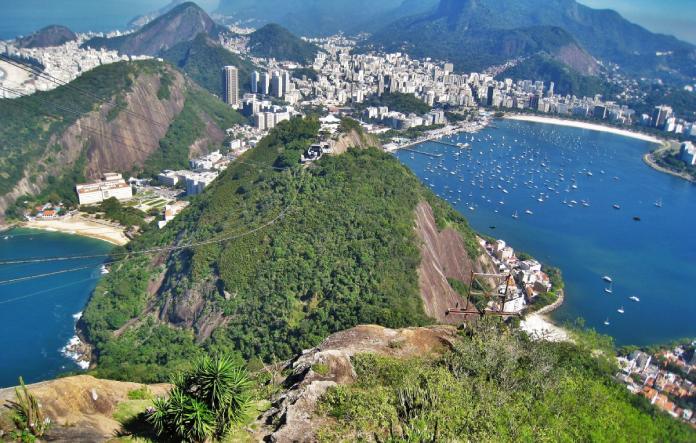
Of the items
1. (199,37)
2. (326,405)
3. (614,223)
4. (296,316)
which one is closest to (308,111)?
(199,37)

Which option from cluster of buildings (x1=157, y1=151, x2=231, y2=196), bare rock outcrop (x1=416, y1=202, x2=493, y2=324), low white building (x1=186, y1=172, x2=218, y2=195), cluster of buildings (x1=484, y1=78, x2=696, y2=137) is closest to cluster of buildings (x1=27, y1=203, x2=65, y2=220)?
cluster of buildings (x1=157, y1=151, x2=231, y2=196)

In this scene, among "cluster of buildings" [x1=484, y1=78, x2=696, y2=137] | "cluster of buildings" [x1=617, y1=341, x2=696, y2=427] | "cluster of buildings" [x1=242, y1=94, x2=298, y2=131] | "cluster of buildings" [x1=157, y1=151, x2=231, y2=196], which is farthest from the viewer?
"cluster of buildings" [x1=484, y1=78, x2=696, y2=137]

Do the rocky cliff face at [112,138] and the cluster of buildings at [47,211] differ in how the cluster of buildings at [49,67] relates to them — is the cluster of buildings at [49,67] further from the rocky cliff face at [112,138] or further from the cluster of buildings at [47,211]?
the cluster of buildings at [47,211]

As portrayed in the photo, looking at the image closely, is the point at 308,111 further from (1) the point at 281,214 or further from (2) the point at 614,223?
(1) the point at 281,214

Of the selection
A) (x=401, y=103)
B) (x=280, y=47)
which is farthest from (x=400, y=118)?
(x=280, y=47)

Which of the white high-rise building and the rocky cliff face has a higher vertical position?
the white high-rise building

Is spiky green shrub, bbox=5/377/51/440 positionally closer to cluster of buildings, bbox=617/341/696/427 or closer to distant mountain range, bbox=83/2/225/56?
cluster of buildings, bbox=617/341/696/427

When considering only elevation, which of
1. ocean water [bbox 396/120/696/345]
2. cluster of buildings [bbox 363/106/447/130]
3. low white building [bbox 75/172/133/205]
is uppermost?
cluster of buildings [bbox 363/106/447/130]

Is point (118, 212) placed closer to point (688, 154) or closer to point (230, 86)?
point (230, 86)
